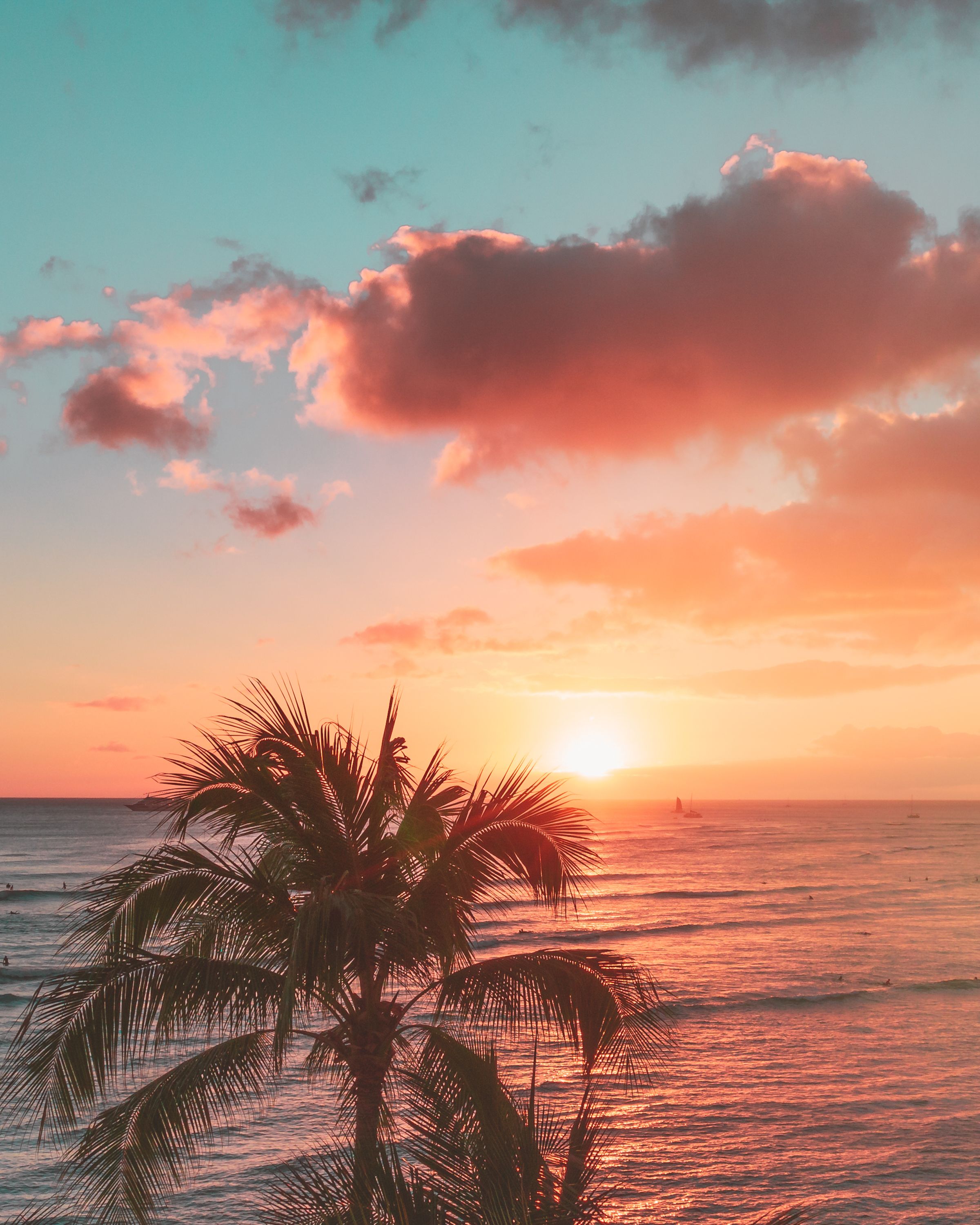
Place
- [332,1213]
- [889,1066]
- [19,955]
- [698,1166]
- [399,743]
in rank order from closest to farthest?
[332,1213], [399,743], [698,1166], [889,1066], [19,955]

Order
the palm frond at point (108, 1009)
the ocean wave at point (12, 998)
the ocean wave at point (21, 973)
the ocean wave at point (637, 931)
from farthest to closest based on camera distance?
1. the ocean wave at point (637, 931)
2. the ocean wave at point (21, 973)
3. the ocean wave at point (12, 998)
4. the palm frond at point (108, 1009)

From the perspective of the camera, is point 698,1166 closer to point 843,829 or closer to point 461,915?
point 461,915

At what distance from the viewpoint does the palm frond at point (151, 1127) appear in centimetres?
784

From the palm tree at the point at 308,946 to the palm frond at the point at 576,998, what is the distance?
0.02 m

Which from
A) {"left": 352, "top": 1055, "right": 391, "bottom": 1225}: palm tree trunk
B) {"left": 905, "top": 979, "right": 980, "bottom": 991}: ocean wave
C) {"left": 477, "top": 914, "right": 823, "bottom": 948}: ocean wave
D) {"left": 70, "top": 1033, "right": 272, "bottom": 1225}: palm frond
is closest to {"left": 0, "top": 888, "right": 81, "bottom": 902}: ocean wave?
{"left": 477, "top": 914, "right": 823, "bottom": 948}: ocean wave

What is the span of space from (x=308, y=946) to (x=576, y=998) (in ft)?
9.76

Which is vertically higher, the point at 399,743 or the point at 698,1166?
the point at 399,743

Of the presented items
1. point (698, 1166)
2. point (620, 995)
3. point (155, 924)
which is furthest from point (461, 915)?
point (698, 1166)

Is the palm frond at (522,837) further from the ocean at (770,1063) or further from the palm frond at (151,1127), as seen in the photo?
the ocean at (770,1063)

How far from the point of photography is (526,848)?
→ 9438 millimetres

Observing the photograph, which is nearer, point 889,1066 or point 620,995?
point 620,995

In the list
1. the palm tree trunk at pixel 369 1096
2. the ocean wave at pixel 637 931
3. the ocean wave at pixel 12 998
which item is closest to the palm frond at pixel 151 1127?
the palm tree trunk at pixel 369 1096

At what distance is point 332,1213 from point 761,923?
57.6 m

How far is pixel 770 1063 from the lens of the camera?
91.6 ft
